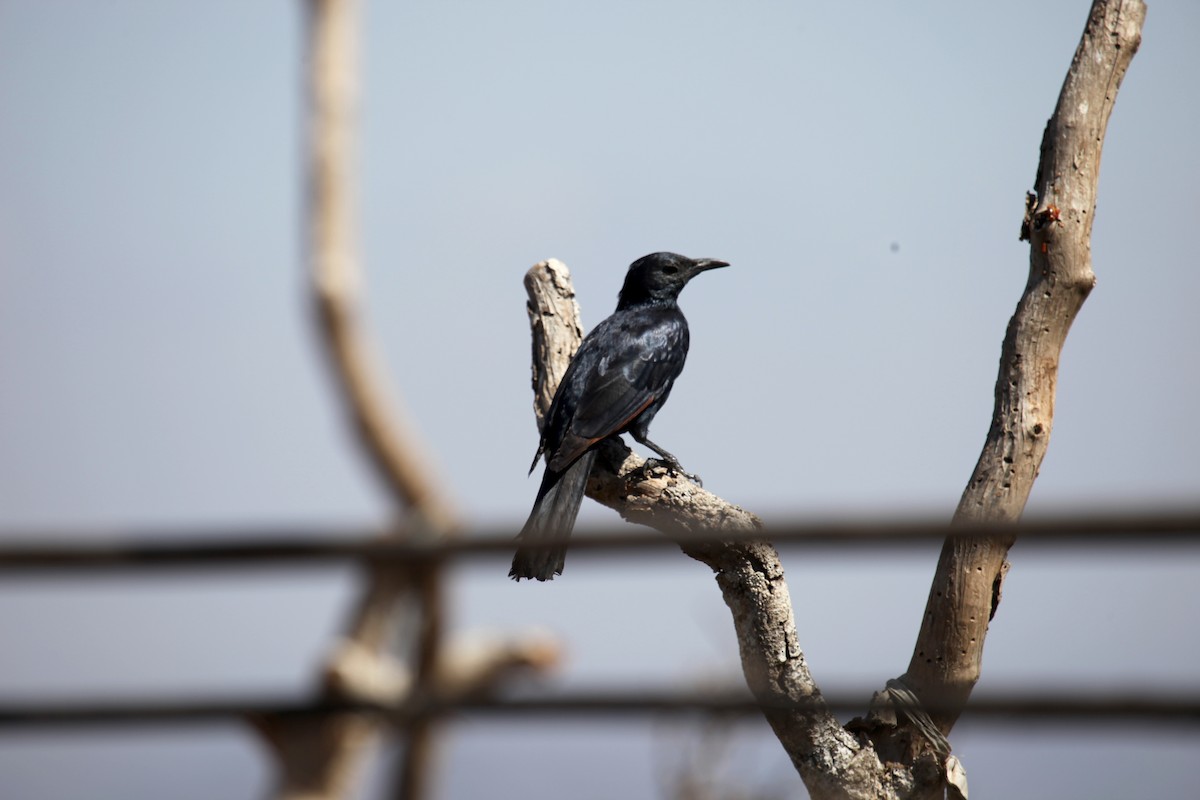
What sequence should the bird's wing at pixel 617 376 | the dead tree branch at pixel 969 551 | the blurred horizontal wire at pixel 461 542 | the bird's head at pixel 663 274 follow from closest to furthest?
1. the blurred horizontal wire at pixel 461 542
2. the dead tree branch at pixel 969 551
3. the bird's wing at pixel 617 376
4. the bird's head at pixel 663 274

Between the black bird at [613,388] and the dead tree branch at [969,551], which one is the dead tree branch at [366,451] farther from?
the black bird at [613,388]

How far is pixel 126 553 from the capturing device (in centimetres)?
148

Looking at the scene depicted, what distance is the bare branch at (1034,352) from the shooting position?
14.1 ft

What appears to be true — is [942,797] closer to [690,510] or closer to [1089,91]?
[690,510]

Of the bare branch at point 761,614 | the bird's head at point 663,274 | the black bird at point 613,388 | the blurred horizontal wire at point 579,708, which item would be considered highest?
the bird's head at point 663,274

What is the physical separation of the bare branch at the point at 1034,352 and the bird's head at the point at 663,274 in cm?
214

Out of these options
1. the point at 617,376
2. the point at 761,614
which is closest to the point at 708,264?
the point at 617,376

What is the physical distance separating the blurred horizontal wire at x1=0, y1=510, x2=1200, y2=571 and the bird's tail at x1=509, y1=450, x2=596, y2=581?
10.7 ft

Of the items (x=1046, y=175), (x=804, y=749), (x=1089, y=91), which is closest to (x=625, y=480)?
(x=804, y=749)

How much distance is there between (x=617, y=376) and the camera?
18.2ft

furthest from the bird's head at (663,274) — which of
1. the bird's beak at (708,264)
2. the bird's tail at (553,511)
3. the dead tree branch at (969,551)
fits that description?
the dead tree branch at (969,551)

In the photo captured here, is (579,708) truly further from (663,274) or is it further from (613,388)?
(663,274)

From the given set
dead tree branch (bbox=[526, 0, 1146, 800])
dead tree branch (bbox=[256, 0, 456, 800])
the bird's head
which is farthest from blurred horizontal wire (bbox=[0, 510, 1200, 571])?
the bird's head

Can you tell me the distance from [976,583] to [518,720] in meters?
3.22
